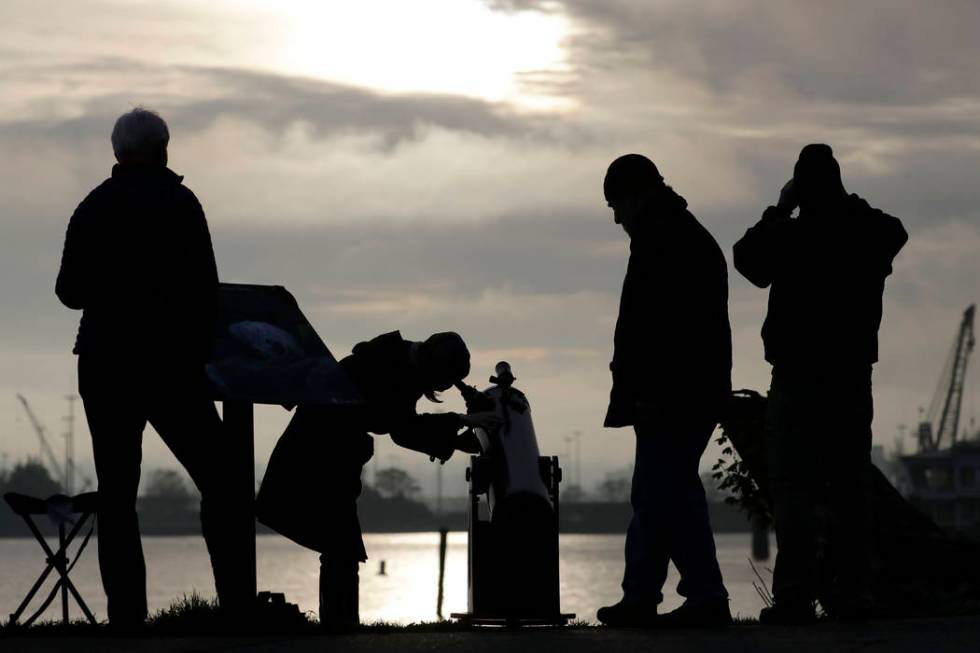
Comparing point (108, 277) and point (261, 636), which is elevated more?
point (108, 277)

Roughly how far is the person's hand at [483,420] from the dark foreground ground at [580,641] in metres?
1.53

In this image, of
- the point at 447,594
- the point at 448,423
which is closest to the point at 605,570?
the point at 447,594

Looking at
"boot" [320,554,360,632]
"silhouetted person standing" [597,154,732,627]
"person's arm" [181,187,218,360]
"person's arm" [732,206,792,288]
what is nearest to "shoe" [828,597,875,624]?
"silhouetted person standing" [597,154,732,627]

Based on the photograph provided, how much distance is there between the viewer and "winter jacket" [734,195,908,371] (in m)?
8.56

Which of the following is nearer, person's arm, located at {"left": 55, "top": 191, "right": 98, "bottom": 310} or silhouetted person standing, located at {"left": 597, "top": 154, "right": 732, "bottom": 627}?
person's arm, located at {"left": 55, "top": 191, "right": 98, "bottom": 310}

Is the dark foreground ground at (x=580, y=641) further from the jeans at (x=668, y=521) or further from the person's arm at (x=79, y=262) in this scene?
the person's arm at (x=79, y=262)

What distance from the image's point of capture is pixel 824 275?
859cm

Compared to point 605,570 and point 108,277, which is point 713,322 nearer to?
point 108,277

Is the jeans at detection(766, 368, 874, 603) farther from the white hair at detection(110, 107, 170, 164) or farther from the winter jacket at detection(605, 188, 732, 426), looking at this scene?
the white hair at detection(110, 107, 170, 164)

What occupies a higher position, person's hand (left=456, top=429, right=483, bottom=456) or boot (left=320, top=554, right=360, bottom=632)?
person's hand (left=456, top=429, right=483, bottom=456)

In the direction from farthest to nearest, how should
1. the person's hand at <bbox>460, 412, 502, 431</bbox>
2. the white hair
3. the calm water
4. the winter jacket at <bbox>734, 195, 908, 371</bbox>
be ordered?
the calm water, the person's hand at <bbox>460, 412, 502, 431</bbox>, the winter jacket at <bbox>734, 195, 908, 371</bbox>, the white hair

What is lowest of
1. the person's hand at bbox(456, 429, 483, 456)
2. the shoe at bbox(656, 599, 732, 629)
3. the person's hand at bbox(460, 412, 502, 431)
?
the shoe at bbox(656, 599, 732, 629)

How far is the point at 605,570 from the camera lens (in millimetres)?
180625

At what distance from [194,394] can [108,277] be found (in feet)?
2.23
